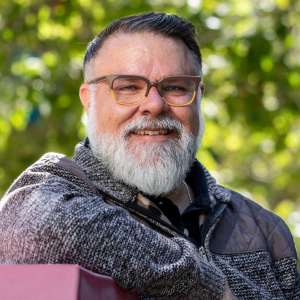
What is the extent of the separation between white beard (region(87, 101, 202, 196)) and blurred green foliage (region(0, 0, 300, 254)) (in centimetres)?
363

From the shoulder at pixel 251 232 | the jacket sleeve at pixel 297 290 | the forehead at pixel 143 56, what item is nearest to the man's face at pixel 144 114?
the forehead at pixel 143 56

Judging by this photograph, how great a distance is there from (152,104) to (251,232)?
555 millimetres

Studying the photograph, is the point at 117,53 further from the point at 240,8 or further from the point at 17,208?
the point at 240,8

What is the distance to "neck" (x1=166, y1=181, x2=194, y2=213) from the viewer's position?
348 cm

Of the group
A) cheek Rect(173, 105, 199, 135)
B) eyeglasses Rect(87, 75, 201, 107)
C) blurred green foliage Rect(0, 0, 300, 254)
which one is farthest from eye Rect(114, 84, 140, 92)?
blurred green foliage Rect(0, 0, 300, 254)

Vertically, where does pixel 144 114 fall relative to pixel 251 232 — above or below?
above

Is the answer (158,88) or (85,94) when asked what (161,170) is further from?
(85,94)

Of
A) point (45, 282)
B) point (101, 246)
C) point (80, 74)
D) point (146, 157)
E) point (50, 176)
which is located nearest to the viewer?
point (45, 282)

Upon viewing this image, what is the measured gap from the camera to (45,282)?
2451mm

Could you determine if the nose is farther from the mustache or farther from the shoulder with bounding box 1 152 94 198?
the shoulder with bounding box 1 152 94 198

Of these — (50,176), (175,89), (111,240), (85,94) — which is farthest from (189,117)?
(111,240)

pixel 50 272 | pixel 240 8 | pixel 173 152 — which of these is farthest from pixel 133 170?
pixel 240 8

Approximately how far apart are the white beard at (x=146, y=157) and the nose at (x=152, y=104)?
0.9 inches

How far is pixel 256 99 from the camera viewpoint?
24.2 ft
